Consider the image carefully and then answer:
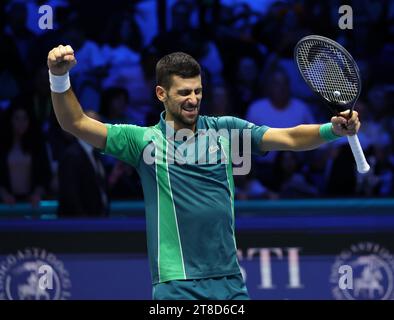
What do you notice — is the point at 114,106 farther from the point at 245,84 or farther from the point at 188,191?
the point at 188,191

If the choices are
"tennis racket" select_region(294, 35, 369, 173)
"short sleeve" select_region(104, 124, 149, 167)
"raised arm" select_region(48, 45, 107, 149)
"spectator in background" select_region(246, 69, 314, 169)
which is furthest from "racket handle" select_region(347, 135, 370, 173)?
"spectator in background" select_region(246, 69, 314, 169)

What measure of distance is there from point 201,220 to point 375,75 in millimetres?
4689

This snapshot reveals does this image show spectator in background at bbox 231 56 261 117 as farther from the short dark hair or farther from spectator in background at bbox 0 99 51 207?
the short dark hair

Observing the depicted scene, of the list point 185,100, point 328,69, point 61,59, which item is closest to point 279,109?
point 328,69

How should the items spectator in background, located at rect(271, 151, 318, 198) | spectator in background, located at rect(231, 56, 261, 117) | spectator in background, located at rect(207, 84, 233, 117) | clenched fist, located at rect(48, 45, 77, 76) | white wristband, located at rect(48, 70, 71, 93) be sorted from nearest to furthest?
clenched fist, located at rect(48, 45, 77, 76) < white wristband, located at rect(48, 70, 71, 93) < spectator in background, located at rect(271, 151, 318, 198) < spectator in background, located at rect(207, 84, 233, 117) < spectator in background, located at rect(231, 56, 261, 117)

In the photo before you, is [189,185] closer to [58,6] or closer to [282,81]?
[282,81]

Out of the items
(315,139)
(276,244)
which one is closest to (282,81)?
(276,244)

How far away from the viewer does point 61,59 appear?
5195mm

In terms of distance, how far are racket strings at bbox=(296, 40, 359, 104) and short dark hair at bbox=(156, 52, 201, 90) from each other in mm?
541

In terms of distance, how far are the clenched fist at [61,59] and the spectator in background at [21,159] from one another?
3.87m

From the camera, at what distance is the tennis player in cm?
534

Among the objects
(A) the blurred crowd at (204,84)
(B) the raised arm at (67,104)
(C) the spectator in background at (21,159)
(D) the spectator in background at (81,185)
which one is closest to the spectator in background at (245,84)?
(A) the blurred crowd at (204,84)

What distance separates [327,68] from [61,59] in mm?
1345

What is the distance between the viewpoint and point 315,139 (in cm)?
546
